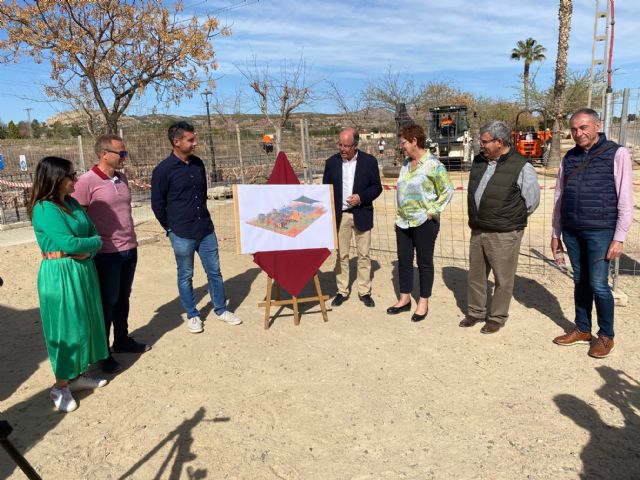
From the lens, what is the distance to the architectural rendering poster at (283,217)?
4305 millimetres

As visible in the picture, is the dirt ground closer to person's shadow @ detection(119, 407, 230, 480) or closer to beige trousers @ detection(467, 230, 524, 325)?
person's shadow @ detection(119, 407, 230, 480)

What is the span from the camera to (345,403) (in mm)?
3168

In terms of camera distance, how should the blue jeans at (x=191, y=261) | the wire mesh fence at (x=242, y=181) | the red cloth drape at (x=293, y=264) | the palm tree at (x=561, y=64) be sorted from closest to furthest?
the blue jeans at (x=191, y=261)
the red cloth drape at (x=293, y=264)
the wire mesh fence at (x=242, y=181)
the palm tree at (x=561, y=64)

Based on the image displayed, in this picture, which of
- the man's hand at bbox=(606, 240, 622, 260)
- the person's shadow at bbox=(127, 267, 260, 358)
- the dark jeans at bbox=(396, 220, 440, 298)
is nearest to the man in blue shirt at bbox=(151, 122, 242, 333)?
the person's shadow at bbox=(127, 267, 260, 358)

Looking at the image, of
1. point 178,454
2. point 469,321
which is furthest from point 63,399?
point 469,321

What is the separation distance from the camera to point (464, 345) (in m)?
3.98

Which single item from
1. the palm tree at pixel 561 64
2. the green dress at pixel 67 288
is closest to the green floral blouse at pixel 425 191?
the green dress at pixel 67 288

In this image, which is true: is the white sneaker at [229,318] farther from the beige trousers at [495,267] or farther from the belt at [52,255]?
the beige trousers at [495,267]

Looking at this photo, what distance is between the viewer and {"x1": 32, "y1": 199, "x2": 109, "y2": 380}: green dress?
9.75ft

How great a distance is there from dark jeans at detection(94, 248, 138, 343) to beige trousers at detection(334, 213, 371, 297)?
211 centimetres

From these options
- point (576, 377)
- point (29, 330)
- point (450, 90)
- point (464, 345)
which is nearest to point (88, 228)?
point (29, 330)

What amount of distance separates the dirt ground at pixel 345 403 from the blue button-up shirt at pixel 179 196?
1.09 meters

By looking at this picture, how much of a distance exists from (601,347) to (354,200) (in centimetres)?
245

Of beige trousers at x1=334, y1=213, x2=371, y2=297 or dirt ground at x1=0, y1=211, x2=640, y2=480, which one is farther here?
beige trousers at x1=334, y1=213, x2=371, y2=297
